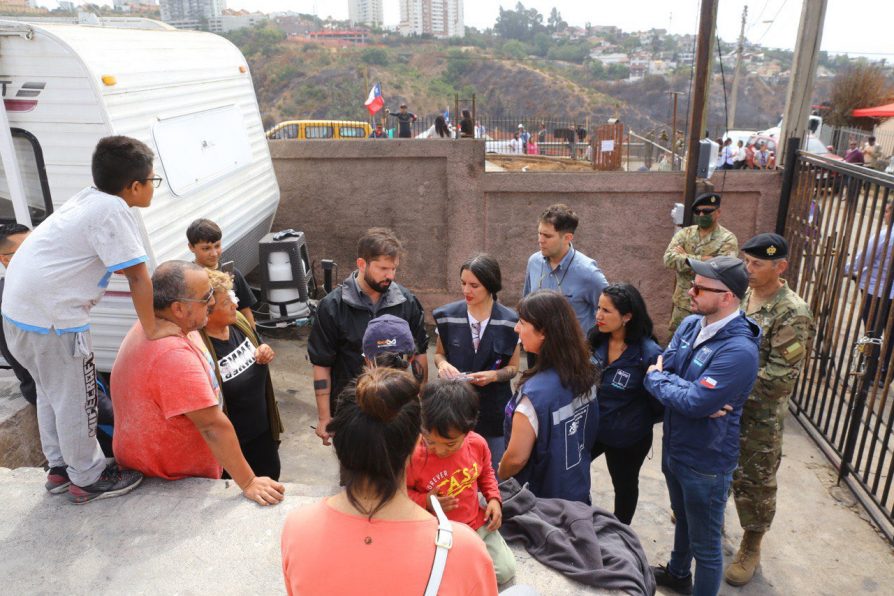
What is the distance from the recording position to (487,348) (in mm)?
3625

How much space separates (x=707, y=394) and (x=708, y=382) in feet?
0.19

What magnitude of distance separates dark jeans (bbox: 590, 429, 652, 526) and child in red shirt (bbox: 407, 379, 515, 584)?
1.31 meters

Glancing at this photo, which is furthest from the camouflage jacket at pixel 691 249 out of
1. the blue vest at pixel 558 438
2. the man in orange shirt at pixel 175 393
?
the man in orange shirt at pixel 175 393

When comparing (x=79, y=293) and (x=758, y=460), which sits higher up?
(x=79, y=293)

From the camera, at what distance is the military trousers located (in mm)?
3736

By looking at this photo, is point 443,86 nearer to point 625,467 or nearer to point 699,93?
point 699,93

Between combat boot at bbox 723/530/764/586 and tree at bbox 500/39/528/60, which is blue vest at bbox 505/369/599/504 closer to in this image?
combat boot at bbox 723/530/764/586

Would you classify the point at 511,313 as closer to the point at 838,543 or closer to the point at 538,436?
the point at 538,436

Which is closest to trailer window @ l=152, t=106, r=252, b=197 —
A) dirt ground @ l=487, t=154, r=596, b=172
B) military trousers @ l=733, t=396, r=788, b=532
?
military trousers @ l=733, t=396, r=788, b=532

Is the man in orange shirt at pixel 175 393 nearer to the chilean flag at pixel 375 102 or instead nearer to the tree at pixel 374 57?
the chilean flag at pixel 375 102

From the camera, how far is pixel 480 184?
296 inches

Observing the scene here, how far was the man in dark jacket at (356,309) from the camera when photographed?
3.39 metres

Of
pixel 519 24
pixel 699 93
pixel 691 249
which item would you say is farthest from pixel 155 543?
pixel 519 24

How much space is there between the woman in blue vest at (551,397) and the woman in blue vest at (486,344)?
2.26 feet
